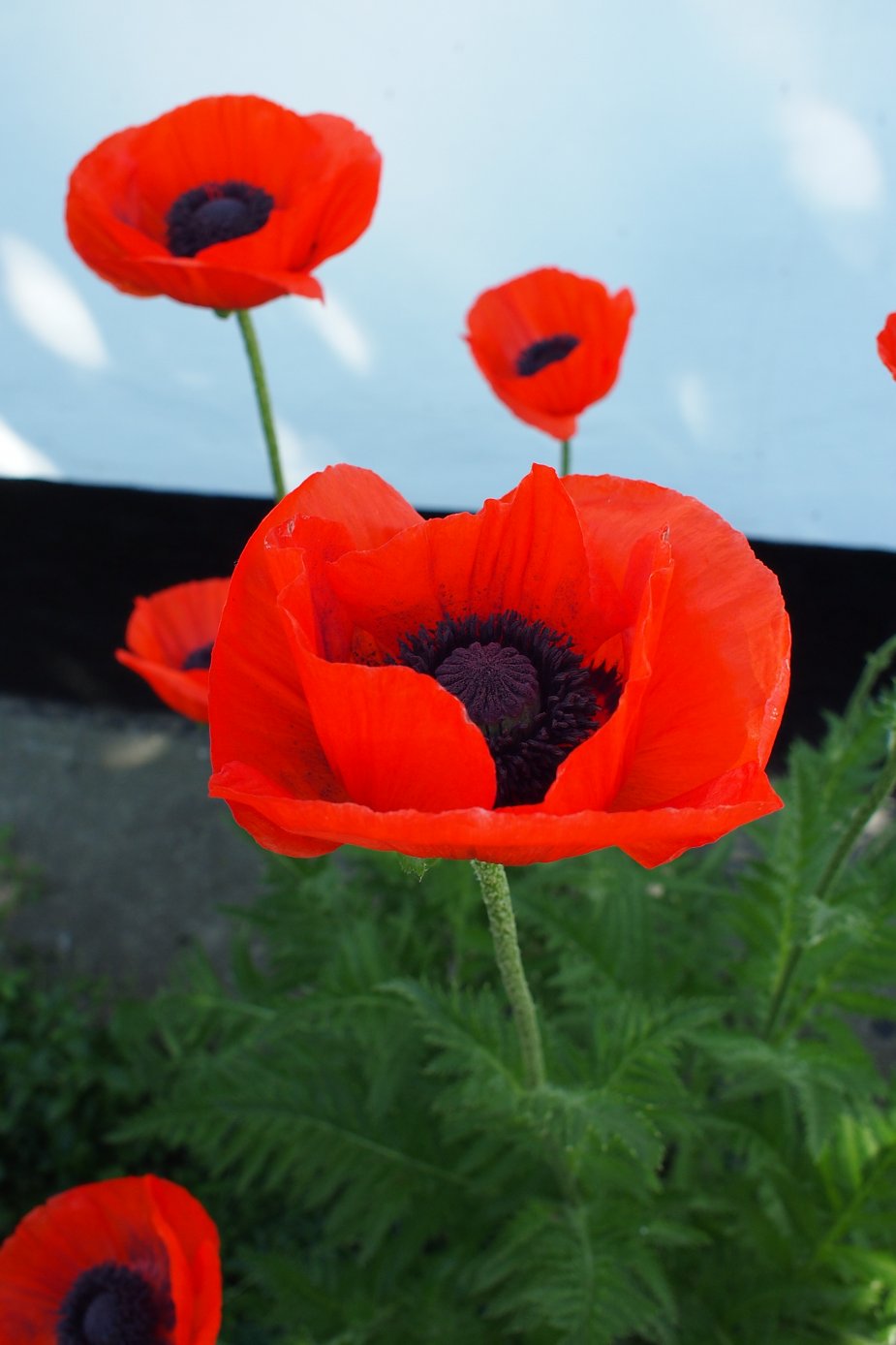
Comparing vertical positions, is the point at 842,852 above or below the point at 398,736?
below

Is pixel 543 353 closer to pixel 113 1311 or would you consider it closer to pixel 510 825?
pixel 510 825

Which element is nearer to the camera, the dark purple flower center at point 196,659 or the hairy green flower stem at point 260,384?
the hairy green flower stem at point 260,384

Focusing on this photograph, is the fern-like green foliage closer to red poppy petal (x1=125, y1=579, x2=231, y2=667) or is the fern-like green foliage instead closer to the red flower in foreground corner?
red poppy petal (x1=125, y1=579, x2=231, y2=667)

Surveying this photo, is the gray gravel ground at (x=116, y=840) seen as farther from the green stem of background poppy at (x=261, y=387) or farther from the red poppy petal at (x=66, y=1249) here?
the green stem of background poppy at (x=261, y=387)

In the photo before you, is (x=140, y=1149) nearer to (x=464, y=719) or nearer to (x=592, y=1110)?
(x=592, y=1110)

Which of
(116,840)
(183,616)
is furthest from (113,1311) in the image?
(116,840)

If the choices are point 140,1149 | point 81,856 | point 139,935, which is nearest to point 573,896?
point 140,1149

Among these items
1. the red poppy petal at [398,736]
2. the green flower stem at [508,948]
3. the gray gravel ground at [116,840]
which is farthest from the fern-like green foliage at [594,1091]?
the gray gravel ground at [116,840]

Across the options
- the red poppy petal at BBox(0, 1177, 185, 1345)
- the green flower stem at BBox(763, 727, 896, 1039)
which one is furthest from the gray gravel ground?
the green flower stem at BBox(763, 727, 896, 1039)
